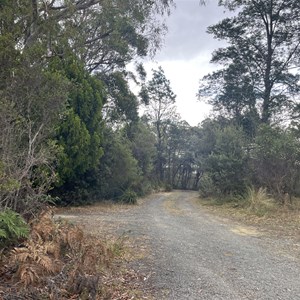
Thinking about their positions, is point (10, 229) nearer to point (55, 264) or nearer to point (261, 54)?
point (55, 264)

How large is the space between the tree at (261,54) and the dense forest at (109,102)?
62mm

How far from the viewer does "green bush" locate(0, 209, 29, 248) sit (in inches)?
165

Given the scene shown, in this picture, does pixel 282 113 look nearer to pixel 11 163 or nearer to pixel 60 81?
pixel 60 81

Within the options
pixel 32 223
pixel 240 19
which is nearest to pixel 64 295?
pixel 32 223

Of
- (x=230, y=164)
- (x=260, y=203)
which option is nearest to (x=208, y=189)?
(x=230, y=164)

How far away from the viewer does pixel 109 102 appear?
20297 mm

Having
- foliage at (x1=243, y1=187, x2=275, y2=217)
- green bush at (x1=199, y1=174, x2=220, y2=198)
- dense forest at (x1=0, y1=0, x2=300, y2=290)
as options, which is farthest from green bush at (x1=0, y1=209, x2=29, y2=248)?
green bush at (x1=199, y1=174, x2=220, y2=198)

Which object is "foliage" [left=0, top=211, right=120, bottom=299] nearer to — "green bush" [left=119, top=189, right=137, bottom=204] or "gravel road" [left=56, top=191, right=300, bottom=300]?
"gravel road" [left=56, top=191, right=300, bottom=300]

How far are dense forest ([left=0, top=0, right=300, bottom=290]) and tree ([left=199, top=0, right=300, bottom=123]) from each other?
62 millimetres

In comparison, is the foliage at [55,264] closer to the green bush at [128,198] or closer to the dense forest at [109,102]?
the dense forest at [109,102]

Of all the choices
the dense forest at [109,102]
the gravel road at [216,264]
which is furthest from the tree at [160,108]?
the gravel road at [216,264]

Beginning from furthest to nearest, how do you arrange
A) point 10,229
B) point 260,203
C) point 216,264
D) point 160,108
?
point 160,108 → point 260,203 → point 216,264 → point 10,229

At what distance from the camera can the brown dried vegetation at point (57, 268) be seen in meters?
3.41

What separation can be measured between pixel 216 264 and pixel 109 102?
1621cm
